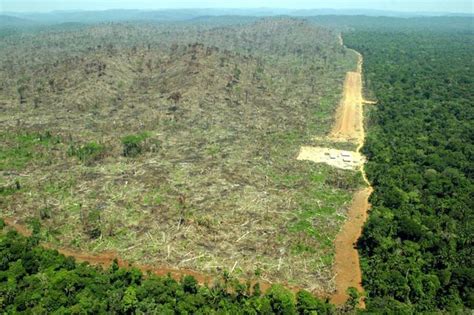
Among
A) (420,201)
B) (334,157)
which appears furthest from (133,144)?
(420,201)

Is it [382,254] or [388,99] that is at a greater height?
[388,99]

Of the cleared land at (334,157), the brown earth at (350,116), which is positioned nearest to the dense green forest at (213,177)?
the cleared land at (334,157)

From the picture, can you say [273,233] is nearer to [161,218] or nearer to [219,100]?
[161,218]

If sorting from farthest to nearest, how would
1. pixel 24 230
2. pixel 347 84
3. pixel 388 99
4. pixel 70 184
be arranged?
pixel 347 84 → pixel 388 99 → pixel 70 184 → pixel 24 230

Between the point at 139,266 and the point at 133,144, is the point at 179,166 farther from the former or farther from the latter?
the point at 139,266

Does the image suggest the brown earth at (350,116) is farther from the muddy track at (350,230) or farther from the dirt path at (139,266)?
the dirt path at (139,266)

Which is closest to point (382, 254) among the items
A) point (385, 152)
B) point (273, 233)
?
point (273, 233)

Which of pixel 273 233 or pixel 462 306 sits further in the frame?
pixel 273 233
